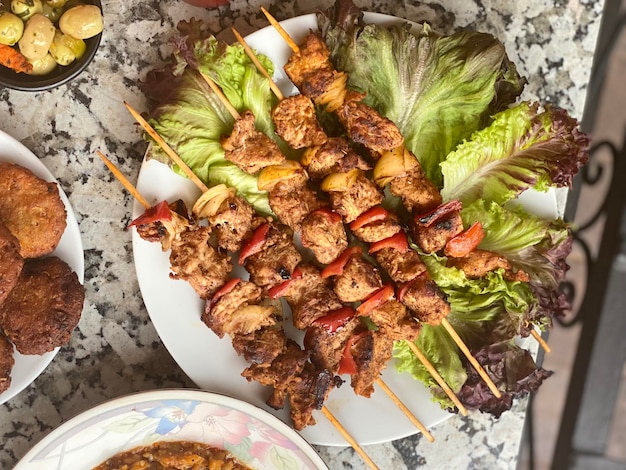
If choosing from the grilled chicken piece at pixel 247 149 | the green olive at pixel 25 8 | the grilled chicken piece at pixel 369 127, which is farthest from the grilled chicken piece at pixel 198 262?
the green olive at pixel 25 8

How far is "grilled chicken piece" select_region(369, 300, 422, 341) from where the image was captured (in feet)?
10.5

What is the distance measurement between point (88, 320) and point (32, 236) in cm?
63

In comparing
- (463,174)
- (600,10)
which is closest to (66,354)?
(463,174)

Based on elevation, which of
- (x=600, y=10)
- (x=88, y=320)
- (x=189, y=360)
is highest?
(x=600, y=10)

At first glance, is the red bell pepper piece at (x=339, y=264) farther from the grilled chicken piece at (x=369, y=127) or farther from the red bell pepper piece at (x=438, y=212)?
the grilled chicken piece at (x=369, y=127)

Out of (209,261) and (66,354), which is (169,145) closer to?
(209,261)

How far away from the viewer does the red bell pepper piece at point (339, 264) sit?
125 inches

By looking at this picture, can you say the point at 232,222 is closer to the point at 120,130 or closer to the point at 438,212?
the point at 120,130

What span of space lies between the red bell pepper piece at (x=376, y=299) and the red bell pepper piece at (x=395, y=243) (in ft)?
0.64

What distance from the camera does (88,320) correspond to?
352 centimetres

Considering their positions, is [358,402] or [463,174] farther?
[358,402]

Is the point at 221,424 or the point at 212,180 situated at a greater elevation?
the point at 212,180

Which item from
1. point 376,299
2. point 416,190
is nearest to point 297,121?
point 416,190

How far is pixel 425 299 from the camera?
3131 millimetres
